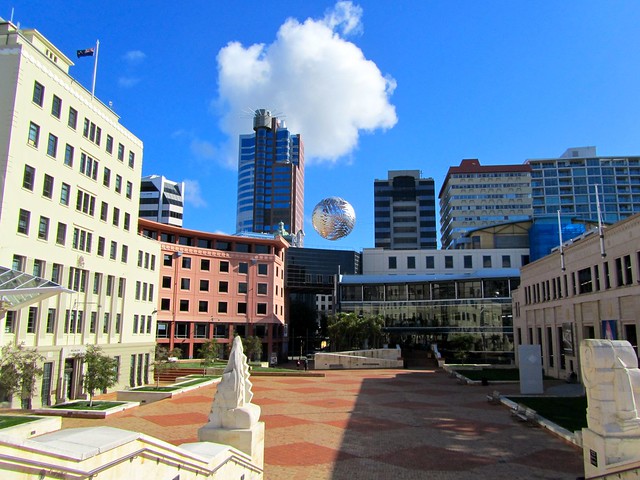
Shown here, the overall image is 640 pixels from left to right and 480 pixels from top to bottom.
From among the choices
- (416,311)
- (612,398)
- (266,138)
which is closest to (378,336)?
(416,311)

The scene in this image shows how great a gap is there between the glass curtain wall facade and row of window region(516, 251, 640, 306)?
62.1ft

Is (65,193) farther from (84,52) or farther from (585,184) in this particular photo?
(585,184)

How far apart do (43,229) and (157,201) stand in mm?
102761

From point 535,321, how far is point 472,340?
18710 millimetres

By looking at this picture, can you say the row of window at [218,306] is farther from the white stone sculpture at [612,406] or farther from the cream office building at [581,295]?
the white stone sculpture at [612,406]

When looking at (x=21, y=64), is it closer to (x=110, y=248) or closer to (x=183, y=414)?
(x=110, y=248)

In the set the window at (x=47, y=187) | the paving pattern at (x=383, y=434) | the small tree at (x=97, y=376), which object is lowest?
the paving pattern at (x=383, y=434)

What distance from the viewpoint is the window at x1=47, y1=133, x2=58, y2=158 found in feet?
98.3

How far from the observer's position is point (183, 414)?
24.5 metres

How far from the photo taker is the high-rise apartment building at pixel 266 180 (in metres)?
187

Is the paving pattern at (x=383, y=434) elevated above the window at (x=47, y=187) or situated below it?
below

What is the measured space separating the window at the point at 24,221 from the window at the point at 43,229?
3.65 ft

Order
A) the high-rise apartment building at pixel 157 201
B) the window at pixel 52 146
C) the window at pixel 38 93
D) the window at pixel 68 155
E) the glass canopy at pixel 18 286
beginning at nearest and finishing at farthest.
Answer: the glass canopy at pixel 18 286, the window at pixel 38 93, the window at pixel 52 146, the window at pixel 68 155, the high-rise apartment building at pixel 157 201

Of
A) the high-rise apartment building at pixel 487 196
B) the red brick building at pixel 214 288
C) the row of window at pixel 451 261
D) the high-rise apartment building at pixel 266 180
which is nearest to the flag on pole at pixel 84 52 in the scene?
the red brick building at pixel 214 288
